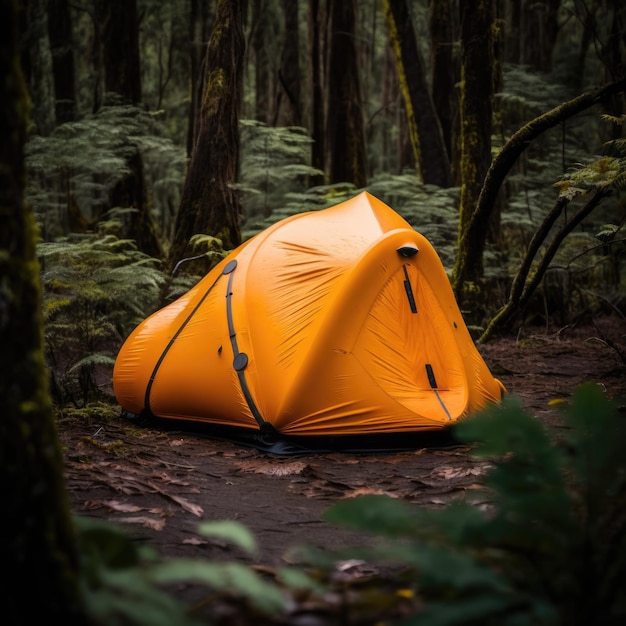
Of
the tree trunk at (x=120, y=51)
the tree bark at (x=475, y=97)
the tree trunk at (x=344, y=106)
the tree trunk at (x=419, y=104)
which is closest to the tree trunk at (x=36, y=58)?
the tree trunk at (x=120, y=51)

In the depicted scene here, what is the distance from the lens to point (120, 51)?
44.7 feet

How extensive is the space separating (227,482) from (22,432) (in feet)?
9.35

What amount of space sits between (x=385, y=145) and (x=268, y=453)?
29.5 meters

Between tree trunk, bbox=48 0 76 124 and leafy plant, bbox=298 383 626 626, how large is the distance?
1520cm

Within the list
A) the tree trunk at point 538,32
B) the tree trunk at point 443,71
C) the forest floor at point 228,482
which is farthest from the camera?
the tree trunk at point 538,32

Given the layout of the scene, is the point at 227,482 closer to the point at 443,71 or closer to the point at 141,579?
the point at 141,579

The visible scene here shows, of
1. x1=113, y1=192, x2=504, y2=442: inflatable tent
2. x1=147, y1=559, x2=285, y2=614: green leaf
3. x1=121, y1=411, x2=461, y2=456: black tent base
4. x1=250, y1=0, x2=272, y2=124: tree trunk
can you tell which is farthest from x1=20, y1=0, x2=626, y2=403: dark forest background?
x1=147, y1=559, x2=285, y2=614: green leaf

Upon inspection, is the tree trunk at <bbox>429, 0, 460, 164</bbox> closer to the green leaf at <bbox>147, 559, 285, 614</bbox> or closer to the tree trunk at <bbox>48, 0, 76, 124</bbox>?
the tree trunk at <bbox>48, 0, 76, 124</bbox>

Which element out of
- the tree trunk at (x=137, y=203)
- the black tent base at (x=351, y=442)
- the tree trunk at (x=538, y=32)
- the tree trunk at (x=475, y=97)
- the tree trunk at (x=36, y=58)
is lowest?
the black tent base at (x=351, y=442)

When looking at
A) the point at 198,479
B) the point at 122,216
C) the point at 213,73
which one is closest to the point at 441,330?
the point at 198,479

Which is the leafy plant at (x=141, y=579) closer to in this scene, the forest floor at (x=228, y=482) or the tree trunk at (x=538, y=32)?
the forest floor at (x=228, y=482)

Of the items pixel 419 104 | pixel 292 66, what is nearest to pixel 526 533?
pixel 419 104

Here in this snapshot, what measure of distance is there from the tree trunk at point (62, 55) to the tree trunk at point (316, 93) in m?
5.70

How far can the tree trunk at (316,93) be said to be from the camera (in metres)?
15.6
